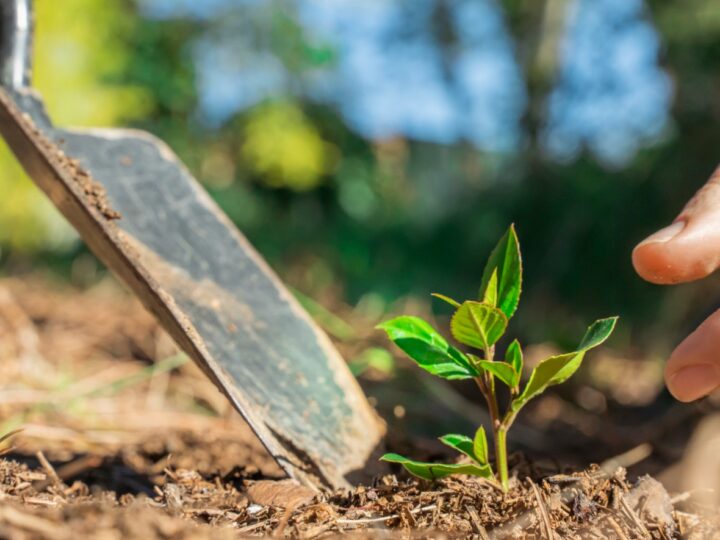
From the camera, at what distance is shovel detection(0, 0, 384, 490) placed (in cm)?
101

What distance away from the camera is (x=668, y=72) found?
348cm

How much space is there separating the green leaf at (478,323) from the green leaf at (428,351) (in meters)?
0.03

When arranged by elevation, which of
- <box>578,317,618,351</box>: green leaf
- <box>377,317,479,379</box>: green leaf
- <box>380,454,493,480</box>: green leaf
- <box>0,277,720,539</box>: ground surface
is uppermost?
<box>578,317,618,351</box>: green leaf

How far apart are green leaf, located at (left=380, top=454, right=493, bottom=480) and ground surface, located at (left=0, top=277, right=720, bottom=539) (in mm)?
23

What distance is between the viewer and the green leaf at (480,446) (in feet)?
2.69

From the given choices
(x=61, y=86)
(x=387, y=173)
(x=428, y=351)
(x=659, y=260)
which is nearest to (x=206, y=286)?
(x=428, y=351)

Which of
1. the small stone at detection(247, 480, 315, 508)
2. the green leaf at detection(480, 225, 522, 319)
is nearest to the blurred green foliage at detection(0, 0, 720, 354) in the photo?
the green leaf at detection(480, 225, 522, 319)

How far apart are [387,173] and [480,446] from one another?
306 inches

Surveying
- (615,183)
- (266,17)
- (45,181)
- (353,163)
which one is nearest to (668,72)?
(615,183)

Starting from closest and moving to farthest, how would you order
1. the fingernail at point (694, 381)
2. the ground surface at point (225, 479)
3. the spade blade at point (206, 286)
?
the ground surface at point (225, 479)
the fingernail at point (694, 381)
the spade blade at point (206, 286)

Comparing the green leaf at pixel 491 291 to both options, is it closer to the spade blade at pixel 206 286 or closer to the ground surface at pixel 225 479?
the ground surface at pixel 225 479

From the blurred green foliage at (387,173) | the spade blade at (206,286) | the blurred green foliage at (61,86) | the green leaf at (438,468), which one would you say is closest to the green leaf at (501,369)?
the green leaf at (438,468)

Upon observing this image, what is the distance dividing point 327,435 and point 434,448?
0.23 metres

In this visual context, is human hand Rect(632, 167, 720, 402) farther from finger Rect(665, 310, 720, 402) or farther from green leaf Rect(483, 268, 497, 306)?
green leaf Rect(483, 268, 497, 306)
